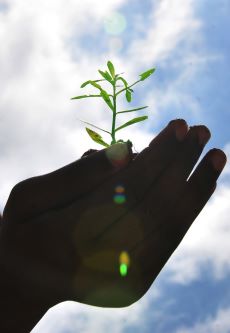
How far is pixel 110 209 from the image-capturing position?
1.46 m

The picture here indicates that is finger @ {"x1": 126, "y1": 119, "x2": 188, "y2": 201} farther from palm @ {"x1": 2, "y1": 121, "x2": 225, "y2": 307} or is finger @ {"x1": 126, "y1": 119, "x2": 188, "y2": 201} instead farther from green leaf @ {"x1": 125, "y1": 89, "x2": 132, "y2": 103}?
green leaf @ {"x1": 125, "y1": 89, "x2": 132, "y2": 103}

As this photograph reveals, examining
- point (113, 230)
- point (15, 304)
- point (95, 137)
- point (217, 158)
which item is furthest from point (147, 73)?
point (15, 304)

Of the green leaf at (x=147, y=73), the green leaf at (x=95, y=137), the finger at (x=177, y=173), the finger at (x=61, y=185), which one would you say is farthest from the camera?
the green leaf at (x=147, y=73)

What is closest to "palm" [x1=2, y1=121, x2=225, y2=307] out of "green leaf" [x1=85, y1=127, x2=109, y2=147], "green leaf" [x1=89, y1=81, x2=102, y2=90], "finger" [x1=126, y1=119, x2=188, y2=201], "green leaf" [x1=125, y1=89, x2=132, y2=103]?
"finger" [x1=126, y1=119, x2=188, y2=201]

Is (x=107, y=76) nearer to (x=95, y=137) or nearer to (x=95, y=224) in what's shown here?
(x=95, y=137)

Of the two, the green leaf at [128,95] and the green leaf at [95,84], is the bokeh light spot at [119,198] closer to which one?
the green leaf at [95,84]

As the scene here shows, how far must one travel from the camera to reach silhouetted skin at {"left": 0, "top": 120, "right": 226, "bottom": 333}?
1447mm

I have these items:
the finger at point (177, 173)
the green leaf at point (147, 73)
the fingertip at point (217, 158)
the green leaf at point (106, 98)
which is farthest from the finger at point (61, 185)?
the green leaf at point (147, 73)

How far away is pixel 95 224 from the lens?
1.45m

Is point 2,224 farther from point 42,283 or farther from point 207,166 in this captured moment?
point 207,166

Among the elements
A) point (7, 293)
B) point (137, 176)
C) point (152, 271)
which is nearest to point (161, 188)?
point (137, 176)

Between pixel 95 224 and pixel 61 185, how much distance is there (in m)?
0.18

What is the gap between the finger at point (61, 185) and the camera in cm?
142

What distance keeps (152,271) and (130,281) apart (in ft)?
0.33
